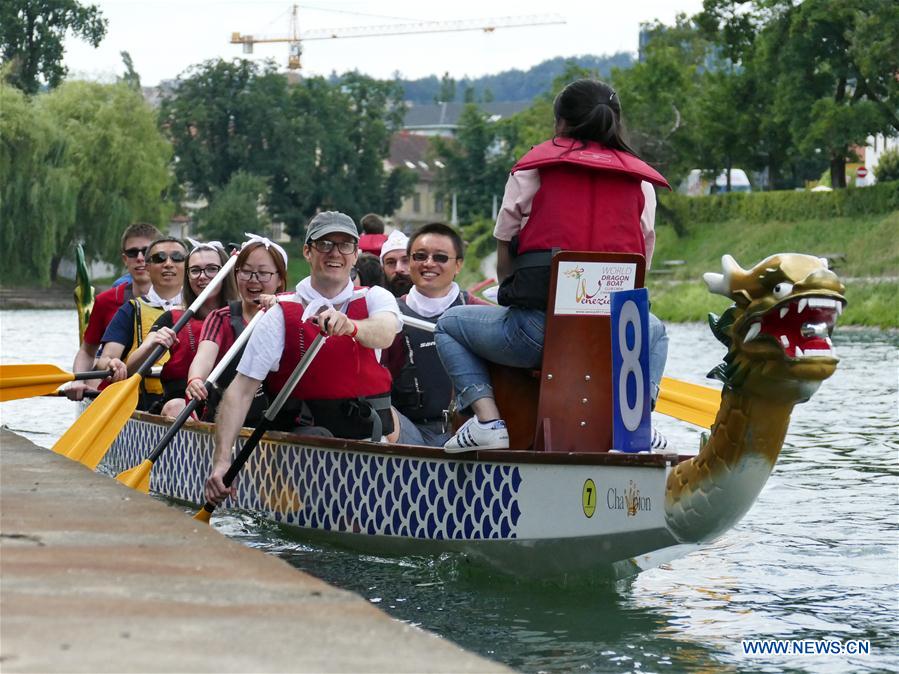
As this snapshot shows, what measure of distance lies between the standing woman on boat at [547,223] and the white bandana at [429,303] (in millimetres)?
1711

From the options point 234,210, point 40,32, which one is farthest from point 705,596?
point 234,210

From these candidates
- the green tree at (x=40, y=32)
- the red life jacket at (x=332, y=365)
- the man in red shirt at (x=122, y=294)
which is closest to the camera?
the red life jacket at (x=332, y=365)

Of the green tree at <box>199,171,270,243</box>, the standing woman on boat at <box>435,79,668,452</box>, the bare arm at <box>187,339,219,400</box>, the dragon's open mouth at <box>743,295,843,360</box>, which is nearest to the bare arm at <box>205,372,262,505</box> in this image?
the bare arm at <box>187,339,219,400</box>

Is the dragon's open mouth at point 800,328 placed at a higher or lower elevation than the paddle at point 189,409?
higher

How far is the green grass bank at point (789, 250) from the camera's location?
34.8 m

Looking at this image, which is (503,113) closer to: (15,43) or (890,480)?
(15,43)

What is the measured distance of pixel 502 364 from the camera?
651 centimetres

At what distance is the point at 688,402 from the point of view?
8.08 meters

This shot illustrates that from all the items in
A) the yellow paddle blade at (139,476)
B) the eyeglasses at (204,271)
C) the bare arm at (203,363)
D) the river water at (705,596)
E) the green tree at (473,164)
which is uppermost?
the green tree at (473,164)

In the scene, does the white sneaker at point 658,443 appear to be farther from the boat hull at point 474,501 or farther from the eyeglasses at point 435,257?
the eyeglasses at point 435,257

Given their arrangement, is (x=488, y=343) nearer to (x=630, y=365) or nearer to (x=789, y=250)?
(x=630, y=365)

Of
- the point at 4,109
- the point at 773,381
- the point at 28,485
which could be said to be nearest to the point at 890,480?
the point at 773,381

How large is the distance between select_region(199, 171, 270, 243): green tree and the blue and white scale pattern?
66.5 meters

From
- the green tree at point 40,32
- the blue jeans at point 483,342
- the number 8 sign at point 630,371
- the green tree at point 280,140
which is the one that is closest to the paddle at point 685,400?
the blue jeans at point 483,342
